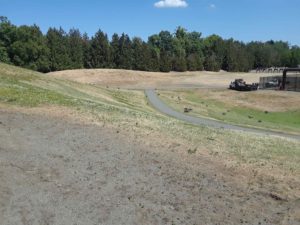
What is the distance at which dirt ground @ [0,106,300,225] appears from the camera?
9461mm

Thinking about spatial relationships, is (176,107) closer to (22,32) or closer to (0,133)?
(0,133)

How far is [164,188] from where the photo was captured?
36.2 ft

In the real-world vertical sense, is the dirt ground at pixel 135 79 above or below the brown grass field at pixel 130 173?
below

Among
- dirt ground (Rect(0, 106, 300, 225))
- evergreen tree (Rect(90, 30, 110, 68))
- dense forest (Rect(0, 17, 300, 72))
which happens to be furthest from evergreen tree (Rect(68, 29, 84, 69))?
dirt ground (Rect(0, 106, 300, 225))

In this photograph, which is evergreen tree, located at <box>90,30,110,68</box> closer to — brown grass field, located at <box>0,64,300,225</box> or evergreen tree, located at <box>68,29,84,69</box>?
evergreen tree, located at <box>68,29,84,69</box>

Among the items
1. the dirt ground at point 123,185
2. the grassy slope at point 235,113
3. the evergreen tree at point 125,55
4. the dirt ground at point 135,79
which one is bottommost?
the grassy slope at point 235,113

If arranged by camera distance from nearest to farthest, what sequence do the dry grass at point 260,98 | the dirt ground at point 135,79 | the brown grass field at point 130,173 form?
the brown grass field at point 130,173, the dry grass at point 260,98, the dirt ground at point 135,79

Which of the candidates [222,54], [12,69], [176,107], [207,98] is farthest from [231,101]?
[222,54]

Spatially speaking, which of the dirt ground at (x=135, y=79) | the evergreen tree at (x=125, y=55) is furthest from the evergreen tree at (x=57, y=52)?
the evergreen tree at (x=125, y=55)

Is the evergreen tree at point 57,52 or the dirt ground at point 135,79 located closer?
the dirt ground at point 135,79

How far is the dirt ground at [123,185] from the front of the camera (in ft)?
31.0

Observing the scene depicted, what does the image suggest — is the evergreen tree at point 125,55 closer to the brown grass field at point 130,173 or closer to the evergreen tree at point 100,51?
the evergreen tree at point 100,51

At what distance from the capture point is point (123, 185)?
36.3ft

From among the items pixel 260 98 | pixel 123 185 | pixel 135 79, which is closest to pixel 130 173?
pixel 123 185
